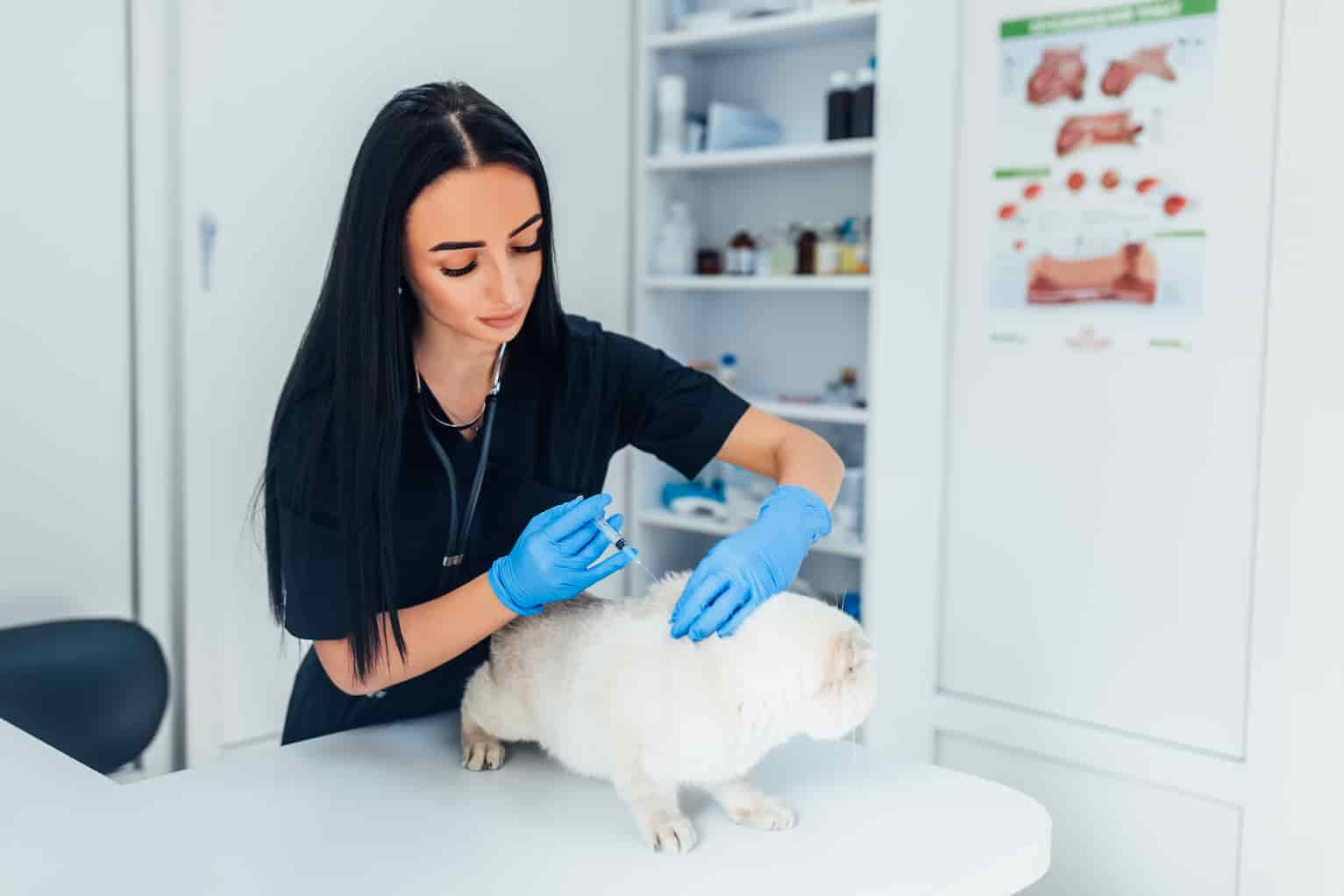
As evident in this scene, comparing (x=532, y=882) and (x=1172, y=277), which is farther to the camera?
(x=1172, y=277)

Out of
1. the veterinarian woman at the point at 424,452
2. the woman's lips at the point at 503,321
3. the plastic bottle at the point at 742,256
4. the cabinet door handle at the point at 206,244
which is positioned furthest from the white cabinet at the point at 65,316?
the plastic bottle at the point at 742,256

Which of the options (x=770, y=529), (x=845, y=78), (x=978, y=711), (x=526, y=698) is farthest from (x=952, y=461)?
(x=526, y=698)

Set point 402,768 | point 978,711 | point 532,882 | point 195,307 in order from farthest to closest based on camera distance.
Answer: point 978,711 < point 195,307 < point 402,768 < point 532,882

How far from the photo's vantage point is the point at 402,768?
3.45 feet

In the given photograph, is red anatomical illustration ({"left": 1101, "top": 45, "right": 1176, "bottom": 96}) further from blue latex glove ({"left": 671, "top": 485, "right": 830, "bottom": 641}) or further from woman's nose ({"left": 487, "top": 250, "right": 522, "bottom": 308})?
woman's nose ({"left": 487, "top": 250, "right": 522, "bottom": 308})

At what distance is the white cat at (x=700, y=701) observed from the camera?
0.90m

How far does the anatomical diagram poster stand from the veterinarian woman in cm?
110

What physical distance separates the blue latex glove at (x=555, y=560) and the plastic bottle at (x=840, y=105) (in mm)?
1595

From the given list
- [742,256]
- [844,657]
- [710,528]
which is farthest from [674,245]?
[844,657]

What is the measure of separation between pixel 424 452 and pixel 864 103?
1.51 meters

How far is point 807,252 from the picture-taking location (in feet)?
8.15

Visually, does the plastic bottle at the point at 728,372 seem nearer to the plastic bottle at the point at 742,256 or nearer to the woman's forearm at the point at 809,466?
the plastic bottle at the point at 742,256

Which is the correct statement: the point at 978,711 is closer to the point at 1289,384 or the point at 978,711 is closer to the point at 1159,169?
the point at 1289,384

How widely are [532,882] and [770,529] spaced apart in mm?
392
